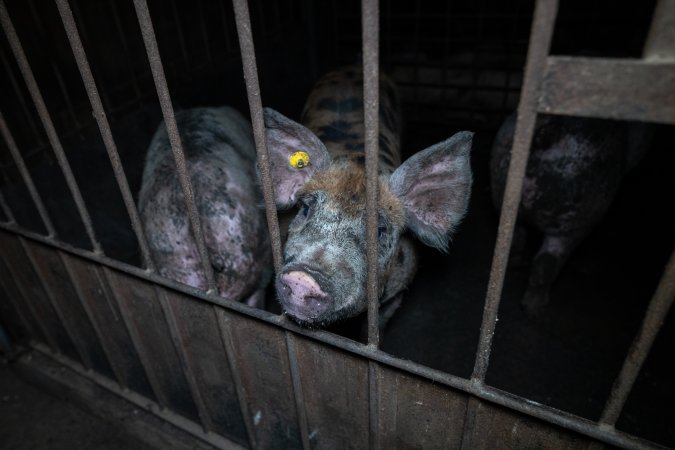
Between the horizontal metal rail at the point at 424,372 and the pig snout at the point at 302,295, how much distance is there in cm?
10

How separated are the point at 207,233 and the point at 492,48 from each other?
206 inches

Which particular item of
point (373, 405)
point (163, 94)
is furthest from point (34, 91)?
point (373, 405)

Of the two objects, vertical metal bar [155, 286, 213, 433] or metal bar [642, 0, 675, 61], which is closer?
metal bar [642, 0, 675, 61]

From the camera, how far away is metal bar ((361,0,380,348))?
43.3 inches

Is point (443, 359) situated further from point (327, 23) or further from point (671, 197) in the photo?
point (327, 23)

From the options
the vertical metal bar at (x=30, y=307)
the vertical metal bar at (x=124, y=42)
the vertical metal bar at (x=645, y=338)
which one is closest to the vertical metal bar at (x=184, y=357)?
the vertical metal bar at (x=30, y=307)

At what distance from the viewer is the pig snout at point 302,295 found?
1763 millimetres

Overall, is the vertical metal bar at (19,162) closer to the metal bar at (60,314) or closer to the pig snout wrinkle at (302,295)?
the metal bar at (60,314)

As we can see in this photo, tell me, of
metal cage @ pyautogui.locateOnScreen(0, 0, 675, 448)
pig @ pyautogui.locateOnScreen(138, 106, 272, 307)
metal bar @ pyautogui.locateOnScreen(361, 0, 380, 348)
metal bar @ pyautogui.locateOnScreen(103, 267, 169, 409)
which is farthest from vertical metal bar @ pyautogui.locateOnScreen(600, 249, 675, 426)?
metal bar @ pyautogui.locateOnScreen(103, 267, 169, 409)

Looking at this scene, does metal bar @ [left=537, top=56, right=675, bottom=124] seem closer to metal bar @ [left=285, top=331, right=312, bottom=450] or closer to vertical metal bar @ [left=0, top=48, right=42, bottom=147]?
metal bar @ [left=285, top=331, right=312, bottom=450]

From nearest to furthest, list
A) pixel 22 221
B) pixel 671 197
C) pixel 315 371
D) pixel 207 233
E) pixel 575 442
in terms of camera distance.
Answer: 1. pixel 575 442
2. pixel 315 371
3. pixel 207 233
4. pixel 22 221
5. pixel 671 197

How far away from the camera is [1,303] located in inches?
141

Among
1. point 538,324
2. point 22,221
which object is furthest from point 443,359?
point 22,221

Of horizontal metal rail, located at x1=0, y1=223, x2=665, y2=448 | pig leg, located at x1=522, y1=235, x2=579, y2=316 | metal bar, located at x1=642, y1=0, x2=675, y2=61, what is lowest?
pig leg, located at x1=522, y1=235, x2=579, y2=316
